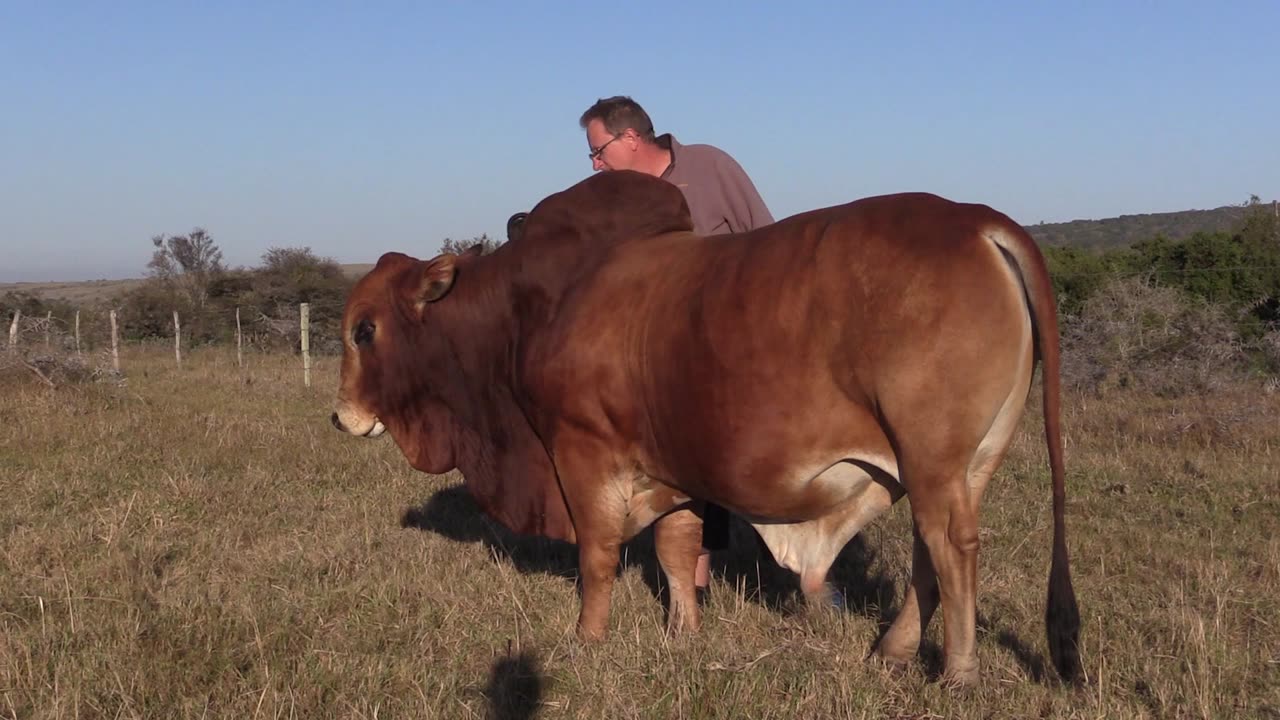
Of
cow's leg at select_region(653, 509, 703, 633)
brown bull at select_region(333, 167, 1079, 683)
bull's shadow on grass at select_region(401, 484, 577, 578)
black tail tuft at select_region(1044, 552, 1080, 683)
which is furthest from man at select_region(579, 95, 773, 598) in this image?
black tail tuft at select_region(1044, 552, 1080, 683)

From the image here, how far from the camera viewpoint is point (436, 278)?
5188 millimetres

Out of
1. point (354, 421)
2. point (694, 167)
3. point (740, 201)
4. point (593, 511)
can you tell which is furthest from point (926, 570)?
point (354, 421)

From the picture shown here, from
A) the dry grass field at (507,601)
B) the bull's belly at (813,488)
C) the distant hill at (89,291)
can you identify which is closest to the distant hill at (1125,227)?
the distant hill at (89,291)

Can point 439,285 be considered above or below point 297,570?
above

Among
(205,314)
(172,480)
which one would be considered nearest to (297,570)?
(172,480)

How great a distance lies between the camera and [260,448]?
9.42 meters

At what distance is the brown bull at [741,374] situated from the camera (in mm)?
3301

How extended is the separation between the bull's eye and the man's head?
136 cm

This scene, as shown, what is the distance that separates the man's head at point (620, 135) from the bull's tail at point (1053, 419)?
2.35 metres

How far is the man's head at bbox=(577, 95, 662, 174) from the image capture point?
5.33m

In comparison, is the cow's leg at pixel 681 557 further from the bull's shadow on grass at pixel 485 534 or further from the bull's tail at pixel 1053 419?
the bull's tail at pixel 1053 419

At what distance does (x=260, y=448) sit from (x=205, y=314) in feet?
77.9

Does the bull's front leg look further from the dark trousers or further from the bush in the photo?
Result: the bush

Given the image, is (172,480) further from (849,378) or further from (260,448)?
(849,378)
